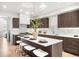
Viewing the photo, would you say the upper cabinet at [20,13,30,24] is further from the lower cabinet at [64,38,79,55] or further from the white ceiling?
the lower cabinet at [64,38,79,55]

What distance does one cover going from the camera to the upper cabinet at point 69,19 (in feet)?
4.74

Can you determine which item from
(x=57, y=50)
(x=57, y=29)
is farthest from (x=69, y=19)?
(x=57, y=50)

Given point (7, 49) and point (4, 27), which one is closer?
point (4, 27)

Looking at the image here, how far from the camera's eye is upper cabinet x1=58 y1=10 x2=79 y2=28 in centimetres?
144

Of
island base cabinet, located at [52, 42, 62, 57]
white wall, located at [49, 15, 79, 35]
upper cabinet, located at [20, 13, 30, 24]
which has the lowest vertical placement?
island base cabinet, located at [52, 42, 62, 57]

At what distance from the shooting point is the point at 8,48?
164cm

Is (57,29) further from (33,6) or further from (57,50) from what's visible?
(33,6)

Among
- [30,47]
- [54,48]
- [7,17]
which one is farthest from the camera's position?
[30,47]

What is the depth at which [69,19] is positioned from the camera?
1520 millimetres

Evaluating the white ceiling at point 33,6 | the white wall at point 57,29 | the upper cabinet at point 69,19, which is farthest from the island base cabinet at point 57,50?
the white ceiling at point 33,6

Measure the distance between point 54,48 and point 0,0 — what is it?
3.87 ft

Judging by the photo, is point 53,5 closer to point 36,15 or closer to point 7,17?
point 36,15

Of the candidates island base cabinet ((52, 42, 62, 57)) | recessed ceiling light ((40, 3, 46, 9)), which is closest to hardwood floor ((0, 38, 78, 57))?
island base cabinet ((52, 42, 62, 57))

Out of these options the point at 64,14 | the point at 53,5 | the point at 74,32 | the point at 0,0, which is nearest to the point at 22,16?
the point at 0,0
